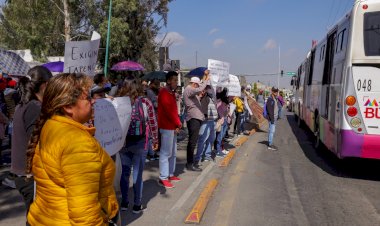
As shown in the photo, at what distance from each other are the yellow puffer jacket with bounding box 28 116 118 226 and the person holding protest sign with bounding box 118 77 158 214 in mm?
2972

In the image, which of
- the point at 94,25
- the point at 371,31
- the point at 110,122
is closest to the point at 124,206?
the point at 110,122

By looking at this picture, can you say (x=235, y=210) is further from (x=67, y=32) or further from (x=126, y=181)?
(x=67, y=32)

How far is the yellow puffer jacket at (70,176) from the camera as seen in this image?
2004mm

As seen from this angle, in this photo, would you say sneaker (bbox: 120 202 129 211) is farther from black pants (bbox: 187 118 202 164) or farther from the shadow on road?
the shadow on road

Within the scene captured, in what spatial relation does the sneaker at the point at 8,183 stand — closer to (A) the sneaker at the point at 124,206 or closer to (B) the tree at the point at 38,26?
(A) the sneaker at the point at 124,206

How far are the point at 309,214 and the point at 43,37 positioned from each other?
2930 centimetres

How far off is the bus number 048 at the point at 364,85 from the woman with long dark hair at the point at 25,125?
6.09 meters

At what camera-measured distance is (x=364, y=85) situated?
7684mm

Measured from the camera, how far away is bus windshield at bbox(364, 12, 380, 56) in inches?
308

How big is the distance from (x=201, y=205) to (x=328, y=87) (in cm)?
551

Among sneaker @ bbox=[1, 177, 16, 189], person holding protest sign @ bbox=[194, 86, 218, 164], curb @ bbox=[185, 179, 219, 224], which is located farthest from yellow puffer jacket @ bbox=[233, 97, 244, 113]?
sneaker @ bbox=[1, 177, 16, 189]

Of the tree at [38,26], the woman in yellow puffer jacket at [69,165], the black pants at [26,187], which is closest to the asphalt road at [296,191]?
the black pants at [26,187]

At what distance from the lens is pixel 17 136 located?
3.50 metres

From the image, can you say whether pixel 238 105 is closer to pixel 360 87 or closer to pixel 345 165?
pixel 345 165
